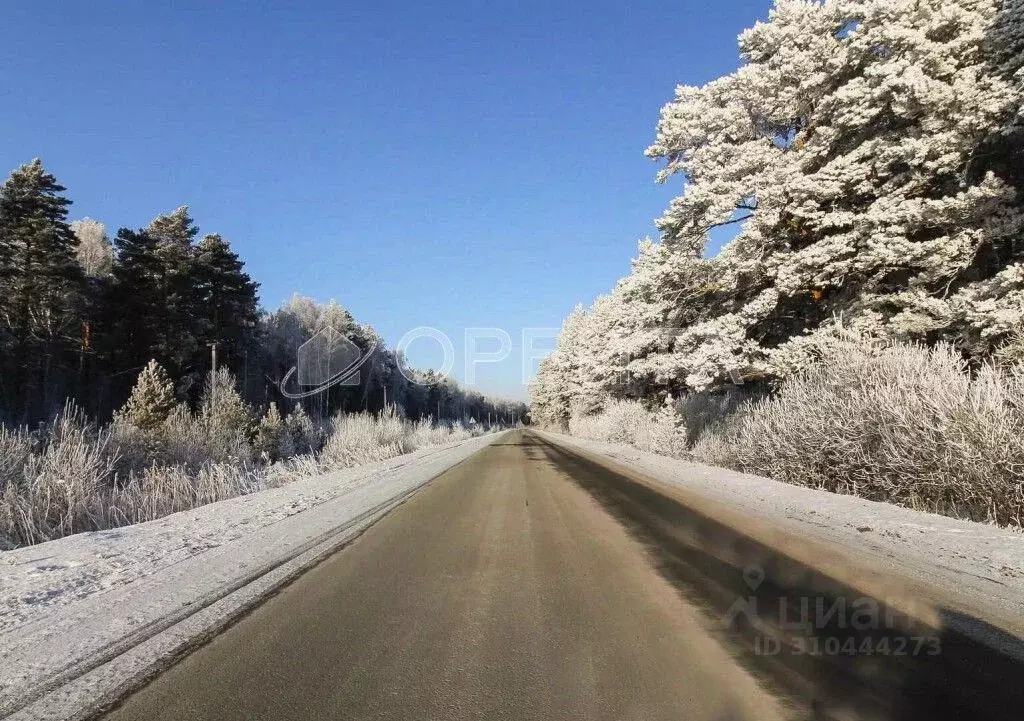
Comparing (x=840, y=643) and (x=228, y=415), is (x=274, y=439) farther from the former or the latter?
(x=840, y=643)

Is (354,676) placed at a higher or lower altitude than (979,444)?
lower

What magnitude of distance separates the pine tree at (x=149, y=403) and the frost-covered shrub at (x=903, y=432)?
66.3 ft

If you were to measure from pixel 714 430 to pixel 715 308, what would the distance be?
13.5 ft

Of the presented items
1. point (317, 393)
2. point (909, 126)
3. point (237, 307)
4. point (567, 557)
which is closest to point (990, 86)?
point (909, 126)

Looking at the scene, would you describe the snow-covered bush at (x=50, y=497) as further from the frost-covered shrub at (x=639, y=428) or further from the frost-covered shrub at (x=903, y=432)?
the frost-covered shrub at (x=639, y=428)

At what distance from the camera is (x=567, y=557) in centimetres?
603

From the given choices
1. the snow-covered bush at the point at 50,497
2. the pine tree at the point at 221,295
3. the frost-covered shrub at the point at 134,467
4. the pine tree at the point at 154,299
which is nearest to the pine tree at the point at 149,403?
the frost-covered shrub at the point at 134,467

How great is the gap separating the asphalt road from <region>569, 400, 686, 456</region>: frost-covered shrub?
1602 centimetres

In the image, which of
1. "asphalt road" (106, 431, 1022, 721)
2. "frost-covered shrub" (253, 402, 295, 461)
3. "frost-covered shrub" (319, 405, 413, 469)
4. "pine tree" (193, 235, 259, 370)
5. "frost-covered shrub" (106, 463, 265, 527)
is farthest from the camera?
"pine tree" (193, 235, 259, 370)

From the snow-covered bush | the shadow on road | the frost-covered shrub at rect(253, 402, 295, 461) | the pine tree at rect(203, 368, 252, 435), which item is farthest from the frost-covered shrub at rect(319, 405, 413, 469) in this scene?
the shadow on road

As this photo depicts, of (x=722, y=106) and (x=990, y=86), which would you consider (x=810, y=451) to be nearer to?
(x=990, y=86)

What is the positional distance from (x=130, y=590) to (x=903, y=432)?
10.2 m

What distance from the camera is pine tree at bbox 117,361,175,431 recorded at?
21048 millimetres

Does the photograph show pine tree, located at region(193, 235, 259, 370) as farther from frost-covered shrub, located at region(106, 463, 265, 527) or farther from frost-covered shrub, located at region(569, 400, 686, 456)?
frost-covered shrub, located at region(106, 463, 265, 527)
